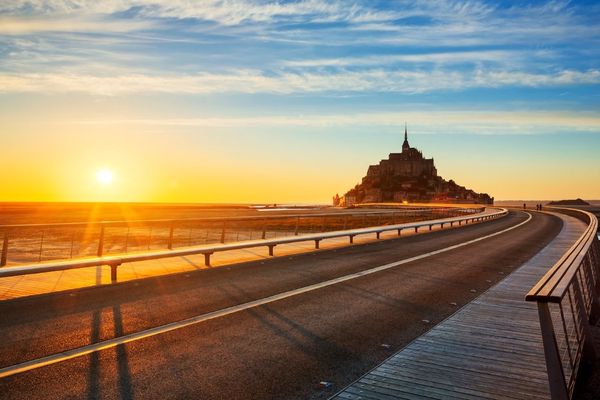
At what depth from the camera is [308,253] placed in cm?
1758

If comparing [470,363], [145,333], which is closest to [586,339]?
[470,363]

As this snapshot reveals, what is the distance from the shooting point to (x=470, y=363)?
245 inches

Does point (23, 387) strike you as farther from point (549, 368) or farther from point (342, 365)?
point (549, 368)

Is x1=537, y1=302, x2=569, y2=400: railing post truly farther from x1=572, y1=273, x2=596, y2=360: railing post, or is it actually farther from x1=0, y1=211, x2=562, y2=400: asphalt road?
x1=572, y1=273, x2=596, y2=360: railing post

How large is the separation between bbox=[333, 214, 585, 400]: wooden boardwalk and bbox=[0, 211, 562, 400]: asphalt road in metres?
0.28

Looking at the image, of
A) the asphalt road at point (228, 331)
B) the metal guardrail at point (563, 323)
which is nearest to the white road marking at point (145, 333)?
the asphalt road at point (228, 331)

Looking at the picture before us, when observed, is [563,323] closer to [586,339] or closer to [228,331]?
[586,339]

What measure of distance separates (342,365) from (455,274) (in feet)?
26.9

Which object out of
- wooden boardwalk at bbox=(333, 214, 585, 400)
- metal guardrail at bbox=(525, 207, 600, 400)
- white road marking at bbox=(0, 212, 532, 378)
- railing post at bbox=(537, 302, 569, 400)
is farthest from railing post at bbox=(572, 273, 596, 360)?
white road marking at bbox=(0, 212, 532, 378)

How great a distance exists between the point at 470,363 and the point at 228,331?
3.26 metres

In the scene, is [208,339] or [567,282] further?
[208,339]

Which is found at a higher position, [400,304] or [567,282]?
[567,282]

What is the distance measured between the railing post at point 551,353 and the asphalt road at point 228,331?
2071 mm

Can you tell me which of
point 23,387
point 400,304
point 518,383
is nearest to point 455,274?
point 400,304
